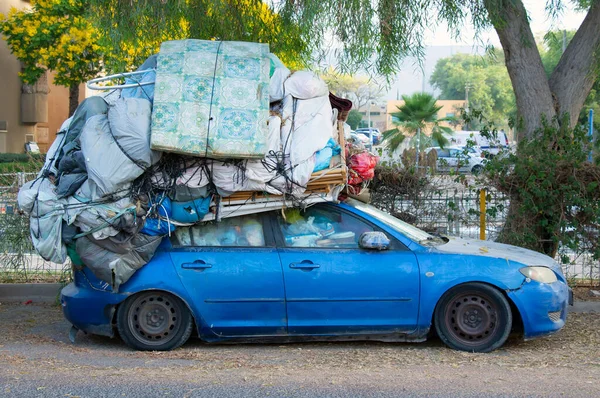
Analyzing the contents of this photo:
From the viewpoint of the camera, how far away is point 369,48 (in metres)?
9.20

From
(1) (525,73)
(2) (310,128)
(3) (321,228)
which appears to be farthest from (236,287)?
(1) (525,73)

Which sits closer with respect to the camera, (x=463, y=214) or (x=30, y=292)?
(x=30, y=292)

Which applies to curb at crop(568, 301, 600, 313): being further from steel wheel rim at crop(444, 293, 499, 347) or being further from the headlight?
steel wheel rim at crop(444, 293, 499, 347)

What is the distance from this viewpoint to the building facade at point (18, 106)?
31016 mm

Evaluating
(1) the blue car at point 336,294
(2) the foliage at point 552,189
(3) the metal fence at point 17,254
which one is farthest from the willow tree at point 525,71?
(3) the metal fence at point 17,254

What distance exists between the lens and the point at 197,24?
9.97 meters

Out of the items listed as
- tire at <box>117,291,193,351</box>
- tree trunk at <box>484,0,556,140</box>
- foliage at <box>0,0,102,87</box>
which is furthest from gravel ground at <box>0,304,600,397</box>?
foliage at <box>0,0,102,87</box>

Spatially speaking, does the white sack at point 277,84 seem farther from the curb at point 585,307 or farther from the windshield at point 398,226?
the curb at point 585,307

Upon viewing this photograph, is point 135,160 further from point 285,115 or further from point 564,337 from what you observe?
point 564,337

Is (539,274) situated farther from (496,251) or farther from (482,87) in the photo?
(482,87)

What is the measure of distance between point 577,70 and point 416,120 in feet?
70.3

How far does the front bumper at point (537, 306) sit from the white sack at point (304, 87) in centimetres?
256

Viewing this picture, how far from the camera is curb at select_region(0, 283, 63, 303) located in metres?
9.66

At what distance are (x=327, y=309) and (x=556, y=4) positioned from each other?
5.73 m
